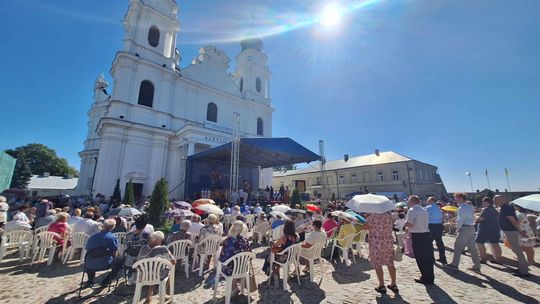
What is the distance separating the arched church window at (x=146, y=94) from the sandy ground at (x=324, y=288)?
56.4 ft

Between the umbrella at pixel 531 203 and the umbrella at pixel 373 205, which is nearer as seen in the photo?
the umbrella at pixel 373 205

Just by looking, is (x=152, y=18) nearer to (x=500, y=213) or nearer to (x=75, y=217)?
(x=75, y=217)

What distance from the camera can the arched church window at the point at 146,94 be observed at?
20281 millimetres

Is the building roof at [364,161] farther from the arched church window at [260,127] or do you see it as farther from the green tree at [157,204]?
the green tree at [157,204]

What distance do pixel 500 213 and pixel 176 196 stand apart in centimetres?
1978

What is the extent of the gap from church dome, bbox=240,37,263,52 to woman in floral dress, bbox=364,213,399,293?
101ft

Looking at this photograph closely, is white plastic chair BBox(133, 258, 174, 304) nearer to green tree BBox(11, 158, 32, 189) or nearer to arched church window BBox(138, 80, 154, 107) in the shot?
arched church window BBox(138, 80, 154, 107)

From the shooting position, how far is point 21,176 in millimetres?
35969

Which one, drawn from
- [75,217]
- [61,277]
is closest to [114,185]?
[75,217]

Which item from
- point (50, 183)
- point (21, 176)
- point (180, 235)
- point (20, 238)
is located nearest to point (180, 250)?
point (180, 235)

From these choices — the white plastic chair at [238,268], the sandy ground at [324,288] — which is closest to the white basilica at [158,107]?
the sandy ground at [324,288]

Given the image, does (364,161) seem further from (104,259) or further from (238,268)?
(104,259)

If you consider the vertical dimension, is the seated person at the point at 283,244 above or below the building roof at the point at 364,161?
below

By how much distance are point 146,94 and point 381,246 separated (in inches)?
875
